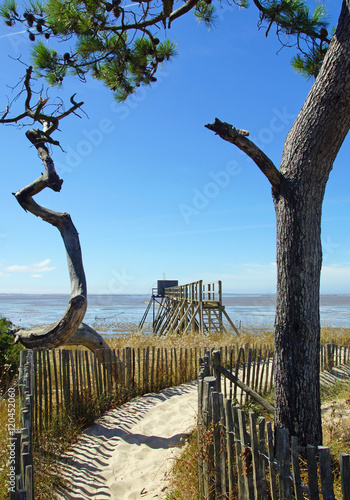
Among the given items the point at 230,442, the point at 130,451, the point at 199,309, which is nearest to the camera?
the point at 230,442

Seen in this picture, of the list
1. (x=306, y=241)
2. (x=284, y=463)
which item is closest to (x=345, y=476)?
(x=284, y=463)

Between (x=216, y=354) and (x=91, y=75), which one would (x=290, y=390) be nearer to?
(x=216, y=354)

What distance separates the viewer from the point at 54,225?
19.5 ft

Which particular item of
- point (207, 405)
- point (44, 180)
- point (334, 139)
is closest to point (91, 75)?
point (44, 180)

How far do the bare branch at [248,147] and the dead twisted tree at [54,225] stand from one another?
3185 mm

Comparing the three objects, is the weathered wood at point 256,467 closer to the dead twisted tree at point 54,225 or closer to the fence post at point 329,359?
the dead twisted tree at point 54,225

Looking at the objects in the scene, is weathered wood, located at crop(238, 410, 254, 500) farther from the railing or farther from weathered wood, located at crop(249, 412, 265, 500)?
the railing

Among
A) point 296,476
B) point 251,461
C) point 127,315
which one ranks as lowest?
point 127,315

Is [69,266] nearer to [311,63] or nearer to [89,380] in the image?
[89,380]

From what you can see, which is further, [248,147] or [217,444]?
[248,147]

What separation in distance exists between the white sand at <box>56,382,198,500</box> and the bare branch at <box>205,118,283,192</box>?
327 centimetres

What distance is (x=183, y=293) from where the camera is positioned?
1920 centimetres

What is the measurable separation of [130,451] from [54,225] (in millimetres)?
3544

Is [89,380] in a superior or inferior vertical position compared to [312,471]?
inferior
